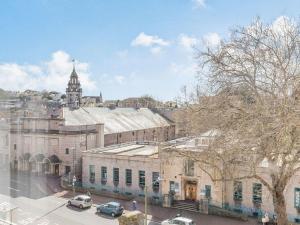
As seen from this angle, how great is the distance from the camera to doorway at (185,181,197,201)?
27062 mm

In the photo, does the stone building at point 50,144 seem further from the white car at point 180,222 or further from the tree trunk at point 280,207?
the tree trunk at point 280,207

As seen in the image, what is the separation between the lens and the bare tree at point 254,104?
502 inches

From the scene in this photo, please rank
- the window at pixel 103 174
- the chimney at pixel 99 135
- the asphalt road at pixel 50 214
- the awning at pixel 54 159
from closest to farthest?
the asphalt road at pixel 50 214 → the window at pixel 103 174 → the awning at pixel 54 159 → the chimney at pixel 99 135

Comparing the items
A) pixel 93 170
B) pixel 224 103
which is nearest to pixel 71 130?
pixel 93 170

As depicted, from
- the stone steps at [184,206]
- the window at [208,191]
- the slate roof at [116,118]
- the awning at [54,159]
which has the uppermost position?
the slate roof at [116,118]

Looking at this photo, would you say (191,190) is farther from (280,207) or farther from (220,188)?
(280,207)

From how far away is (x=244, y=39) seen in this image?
14008 millimetres

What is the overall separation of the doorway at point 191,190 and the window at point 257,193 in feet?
14.0

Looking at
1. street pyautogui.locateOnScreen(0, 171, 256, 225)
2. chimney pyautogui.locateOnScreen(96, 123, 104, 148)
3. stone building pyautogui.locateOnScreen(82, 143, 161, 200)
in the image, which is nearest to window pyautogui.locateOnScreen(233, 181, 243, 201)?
street pyautogui.locateOnScreen(0, 171, 256, 225)

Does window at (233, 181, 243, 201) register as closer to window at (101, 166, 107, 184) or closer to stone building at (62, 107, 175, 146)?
window at (101, 166, 107, 184)

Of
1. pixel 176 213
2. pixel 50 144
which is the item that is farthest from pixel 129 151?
pixel 50 144

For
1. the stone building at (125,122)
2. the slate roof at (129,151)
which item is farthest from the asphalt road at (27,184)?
the stone building at (125,122)

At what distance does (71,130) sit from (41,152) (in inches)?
168

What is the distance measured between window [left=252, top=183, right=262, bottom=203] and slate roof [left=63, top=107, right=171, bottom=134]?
65.7ft
